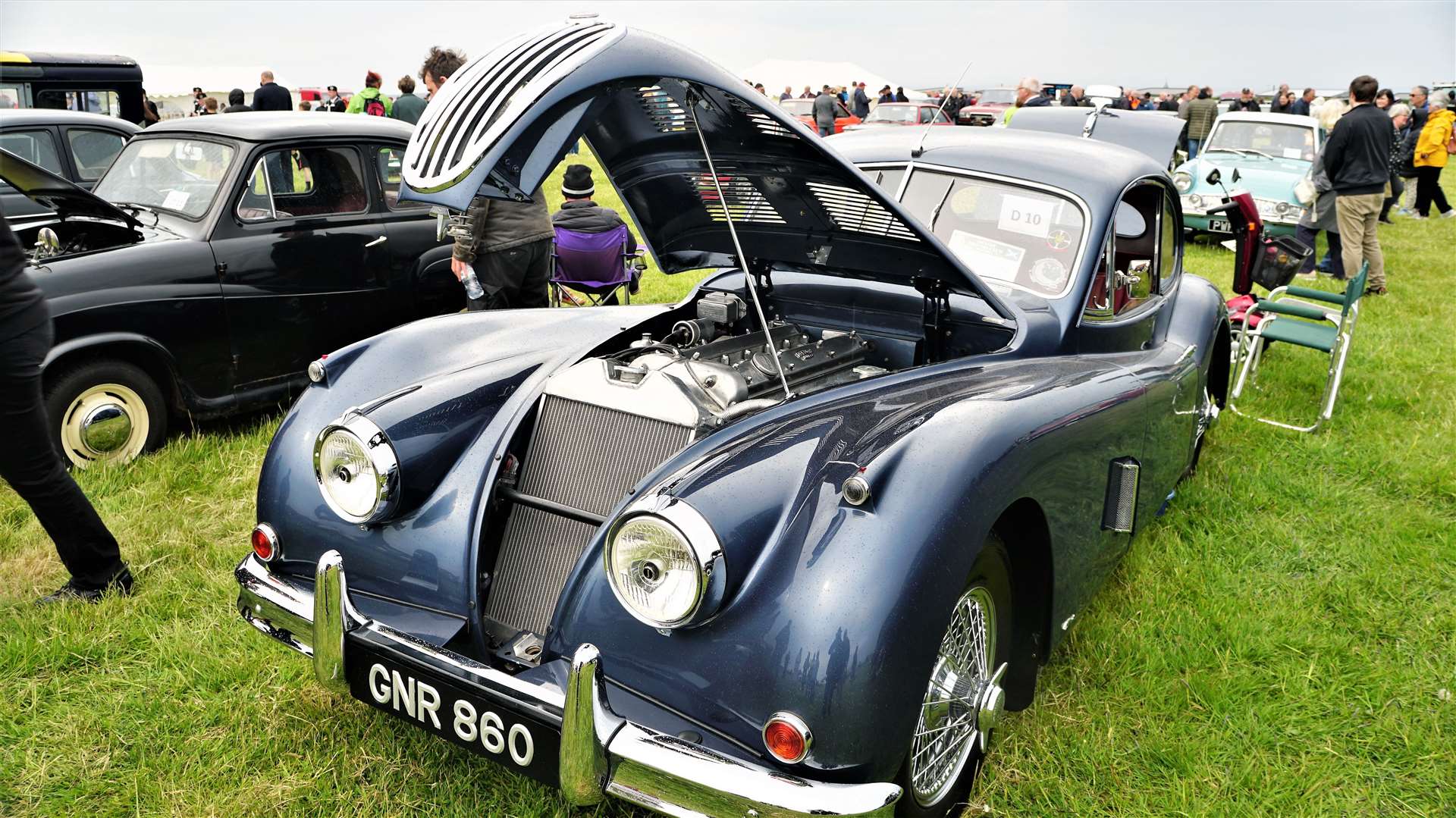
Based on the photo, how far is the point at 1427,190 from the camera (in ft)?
45.6

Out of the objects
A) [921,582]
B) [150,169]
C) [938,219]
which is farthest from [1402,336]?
[150,169]

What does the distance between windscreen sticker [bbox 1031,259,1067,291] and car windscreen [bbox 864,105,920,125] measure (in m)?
19.7

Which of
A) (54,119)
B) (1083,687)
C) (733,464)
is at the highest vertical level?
(54,119)

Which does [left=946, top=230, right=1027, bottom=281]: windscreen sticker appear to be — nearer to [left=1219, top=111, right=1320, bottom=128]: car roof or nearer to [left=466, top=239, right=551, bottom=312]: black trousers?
[left=466, top=239, right=551, bottom=312]: black trousers

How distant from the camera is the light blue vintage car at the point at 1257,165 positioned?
1074cm

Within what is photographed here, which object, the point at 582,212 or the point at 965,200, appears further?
the point at 582,212

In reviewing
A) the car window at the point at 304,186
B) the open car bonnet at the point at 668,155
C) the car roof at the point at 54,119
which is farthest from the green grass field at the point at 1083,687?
the car roof at the point at 54,119

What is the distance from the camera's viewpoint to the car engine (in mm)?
2645

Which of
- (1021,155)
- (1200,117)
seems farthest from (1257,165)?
(1021,155)

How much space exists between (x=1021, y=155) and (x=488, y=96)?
7.57ft

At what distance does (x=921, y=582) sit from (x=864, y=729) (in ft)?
1.02

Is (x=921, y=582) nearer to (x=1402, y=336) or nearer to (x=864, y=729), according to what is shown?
(x=864, y=729)

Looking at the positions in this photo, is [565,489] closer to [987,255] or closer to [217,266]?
[987,255]

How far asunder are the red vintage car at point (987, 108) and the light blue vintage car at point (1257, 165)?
5.49 metres
